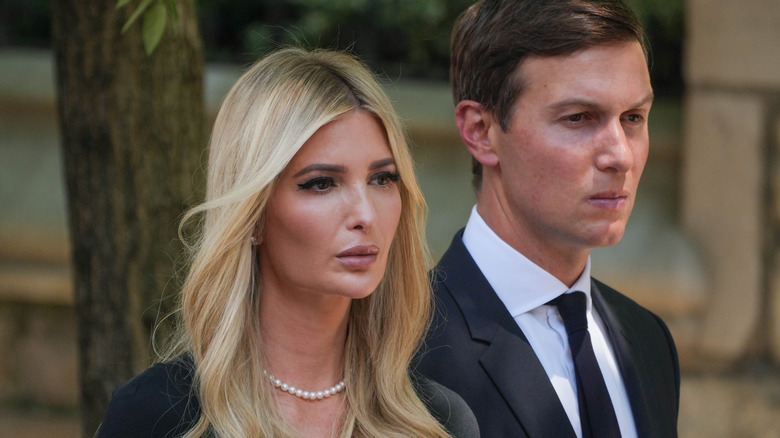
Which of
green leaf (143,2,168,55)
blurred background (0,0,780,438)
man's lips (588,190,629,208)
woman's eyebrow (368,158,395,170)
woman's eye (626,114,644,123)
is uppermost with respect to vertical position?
green leaf (143,2,168,55)

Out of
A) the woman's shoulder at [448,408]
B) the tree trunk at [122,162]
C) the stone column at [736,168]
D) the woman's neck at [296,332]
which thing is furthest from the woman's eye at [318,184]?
the stone column at [736,168]

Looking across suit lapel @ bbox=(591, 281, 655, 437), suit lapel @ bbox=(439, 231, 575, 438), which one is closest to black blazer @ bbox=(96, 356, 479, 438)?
suit lapel @ bbox=(439, 231, 575, 438)

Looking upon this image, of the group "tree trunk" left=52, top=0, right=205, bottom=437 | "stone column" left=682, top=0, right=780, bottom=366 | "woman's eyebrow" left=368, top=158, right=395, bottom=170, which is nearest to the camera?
"woman's eyebrow" left=368, top=158, right=395, bottom=170

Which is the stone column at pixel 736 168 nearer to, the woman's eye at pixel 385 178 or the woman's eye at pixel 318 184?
the woman's eye at pixel 385 178

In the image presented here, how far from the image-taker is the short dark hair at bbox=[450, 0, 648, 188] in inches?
95.3

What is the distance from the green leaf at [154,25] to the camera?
2.47m

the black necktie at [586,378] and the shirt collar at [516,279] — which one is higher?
the shirt collar at [516,279]

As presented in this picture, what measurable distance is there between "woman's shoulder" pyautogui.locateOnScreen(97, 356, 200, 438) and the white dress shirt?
2.61 ft

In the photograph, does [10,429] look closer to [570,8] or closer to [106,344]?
[106,344]

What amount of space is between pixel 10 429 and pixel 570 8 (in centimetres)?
380

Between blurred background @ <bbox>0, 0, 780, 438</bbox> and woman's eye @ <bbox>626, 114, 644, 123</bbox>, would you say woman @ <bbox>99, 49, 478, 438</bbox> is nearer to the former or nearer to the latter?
woman's eye @ <bbox>626, 114, 644, 123</bbox>

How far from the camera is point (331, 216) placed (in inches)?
78.9

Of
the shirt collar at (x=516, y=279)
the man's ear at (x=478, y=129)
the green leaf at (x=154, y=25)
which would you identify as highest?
the green leaf at (x=154, y=25)

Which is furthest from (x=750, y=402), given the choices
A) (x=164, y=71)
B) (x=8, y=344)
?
(x=8, y=344)
